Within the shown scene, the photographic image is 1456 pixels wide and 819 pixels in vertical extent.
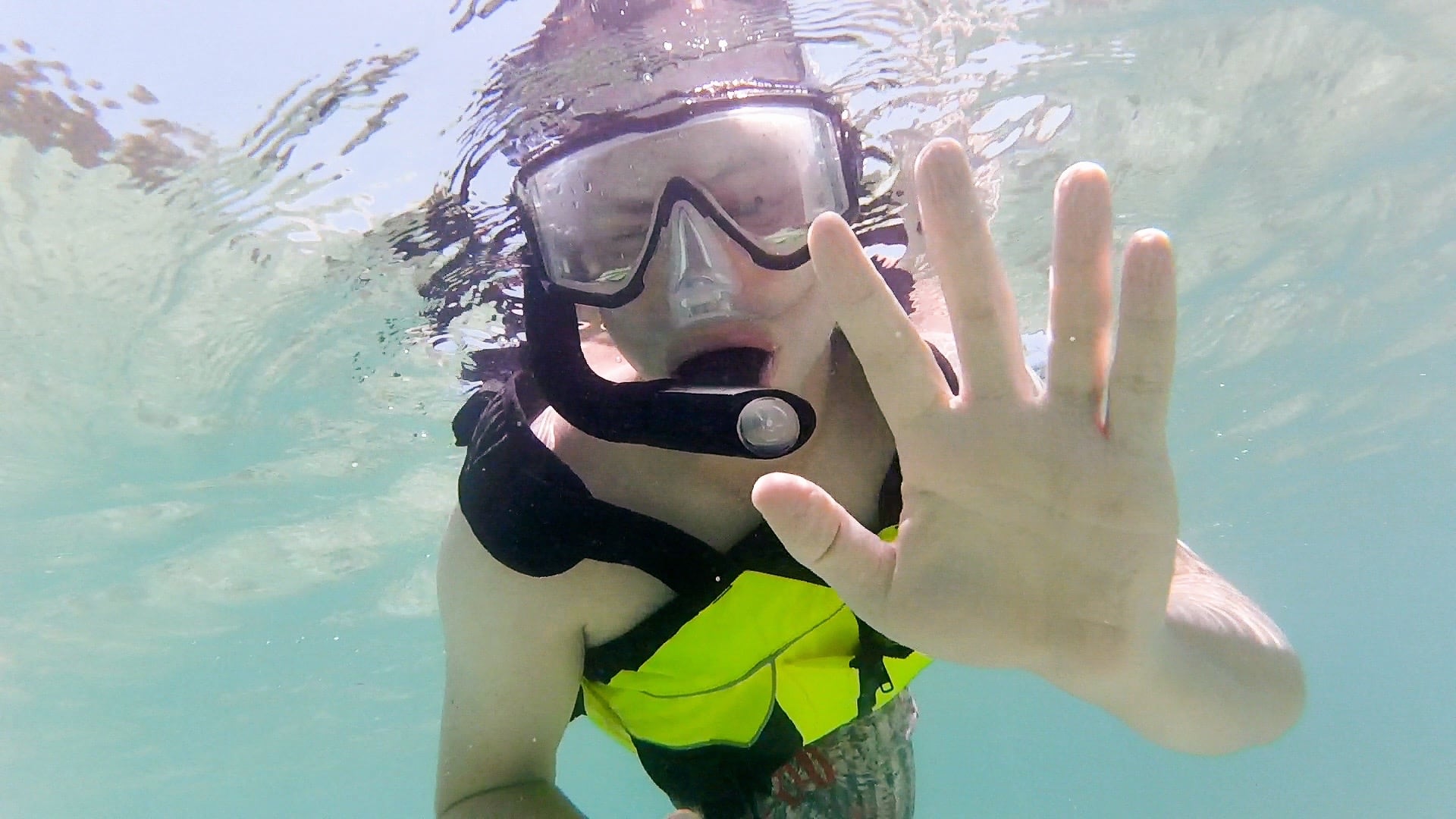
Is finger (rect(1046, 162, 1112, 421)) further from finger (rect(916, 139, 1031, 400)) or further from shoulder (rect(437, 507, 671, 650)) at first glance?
shoulder (rect(437, 507, 671, 650))

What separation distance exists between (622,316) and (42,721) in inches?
1222

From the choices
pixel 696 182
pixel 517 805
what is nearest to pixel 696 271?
pixel 696 182

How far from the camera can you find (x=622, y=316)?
3207mm

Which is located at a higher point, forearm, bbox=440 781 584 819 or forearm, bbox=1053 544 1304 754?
forearm, bbox=1053 544 1304 754

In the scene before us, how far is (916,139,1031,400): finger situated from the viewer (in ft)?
6.86

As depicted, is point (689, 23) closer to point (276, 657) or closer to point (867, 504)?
point (867, 504)

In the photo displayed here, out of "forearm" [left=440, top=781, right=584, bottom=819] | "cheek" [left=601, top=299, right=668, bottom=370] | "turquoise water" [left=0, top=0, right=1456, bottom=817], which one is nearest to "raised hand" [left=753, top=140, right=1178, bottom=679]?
"cheek" [left=601, top=299, right=668, bottom=370]

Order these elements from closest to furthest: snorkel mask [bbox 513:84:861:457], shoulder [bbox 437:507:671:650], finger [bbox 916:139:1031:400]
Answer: finger [bbox 916:139:1031:400], snorkel mask [bbox 513:84:861:457], shoulder [bbox 437:507:671:650]

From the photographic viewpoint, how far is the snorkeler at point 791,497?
2129mm

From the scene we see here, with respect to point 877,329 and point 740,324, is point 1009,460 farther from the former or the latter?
point 740,324

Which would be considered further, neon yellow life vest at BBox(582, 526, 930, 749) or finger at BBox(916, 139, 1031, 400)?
neon yellow life vest at BBox(582, 526, 930, 749)

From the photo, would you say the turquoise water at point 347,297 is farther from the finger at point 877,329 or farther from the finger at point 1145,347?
the finger at point 1145,347

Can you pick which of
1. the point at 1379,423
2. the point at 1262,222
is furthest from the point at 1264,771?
the point at 1262,222

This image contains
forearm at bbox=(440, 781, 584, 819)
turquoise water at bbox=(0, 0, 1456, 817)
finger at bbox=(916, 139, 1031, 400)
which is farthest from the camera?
turquoise water at bbox=(0, 0, 1456, 817)
